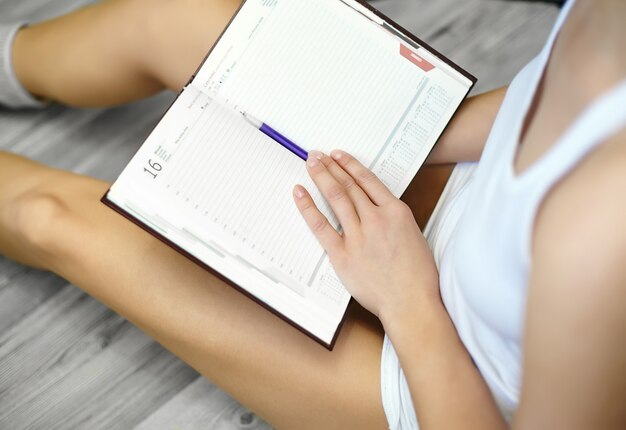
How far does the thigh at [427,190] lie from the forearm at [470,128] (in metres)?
0.04

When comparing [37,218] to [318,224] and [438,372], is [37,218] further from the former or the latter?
[438,372]

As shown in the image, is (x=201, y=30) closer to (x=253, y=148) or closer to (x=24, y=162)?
(x=253, y=148)

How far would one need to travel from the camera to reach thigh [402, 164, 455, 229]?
2.51ft

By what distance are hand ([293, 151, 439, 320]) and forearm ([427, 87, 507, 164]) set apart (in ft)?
0.40

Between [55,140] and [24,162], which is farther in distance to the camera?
[55,140]

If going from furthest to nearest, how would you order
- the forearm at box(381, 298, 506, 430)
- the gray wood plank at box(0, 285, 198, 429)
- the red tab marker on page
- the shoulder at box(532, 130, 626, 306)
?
the gray wood plank at box(0, 285, 198, 429) < the red tab marker on page < the forearm at box(381, 298, 506, 430) < the shoulder at box(532, 130, 626, 306)

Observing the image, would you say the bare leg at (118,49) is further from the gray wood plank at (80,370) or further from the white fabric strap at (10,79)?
the gray wood plank at (80,370)

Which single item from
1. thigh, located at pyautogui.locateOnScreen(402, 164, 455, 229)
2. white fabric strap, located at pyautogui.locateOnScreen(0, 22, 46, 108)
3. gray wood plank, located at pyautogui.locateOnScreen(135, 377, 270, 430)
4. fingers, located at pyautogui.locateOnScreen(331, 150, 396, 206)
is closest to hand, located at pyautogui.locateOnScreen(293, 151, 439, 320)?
fingers, located at pyautogui.locateOnScreen(331, 150, 396, 206)

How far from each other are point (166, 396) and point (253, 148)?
0.50 meters

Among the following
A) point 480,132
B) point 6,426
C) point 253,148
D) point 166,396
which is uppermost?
point 480,132

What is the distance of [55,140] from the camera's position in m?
1.10

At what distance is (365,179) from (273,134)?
0.11 metres

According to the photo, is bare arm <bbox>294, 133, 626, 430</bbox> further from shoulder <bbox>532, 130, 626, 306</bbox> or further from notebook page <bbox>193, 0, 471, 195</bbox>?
notebook page <bbox>193, 0, 471, 195</bbox>

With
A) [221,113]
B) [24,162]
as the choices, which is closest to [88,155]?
[24,162]
